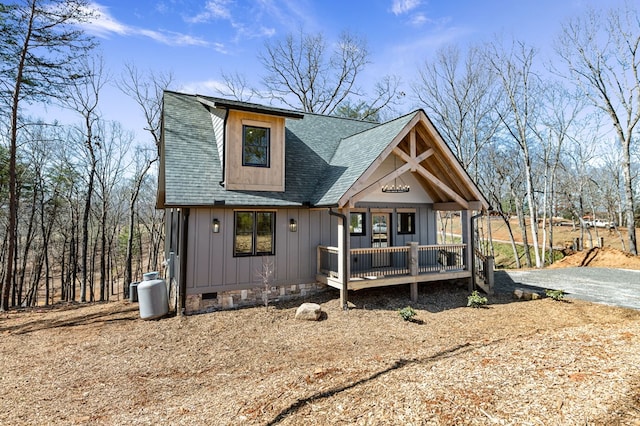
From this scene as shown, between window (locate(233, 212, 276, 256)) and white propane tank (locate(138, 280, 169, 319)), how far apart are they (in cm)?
219

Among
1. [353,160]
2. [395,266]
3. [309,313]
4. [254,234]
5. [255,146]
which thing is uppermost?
[255,146]

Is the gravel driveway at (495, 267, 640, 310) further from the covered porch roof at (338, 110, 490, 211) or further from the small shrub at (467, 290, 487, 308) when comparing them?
the covered porch roof at (338, 110, 490, 211)

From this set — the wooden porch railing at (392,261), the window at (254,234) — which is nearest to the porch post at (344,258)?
the wooden porch railing at (392,261)

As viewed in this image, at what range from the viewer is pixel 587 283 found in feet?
38.5

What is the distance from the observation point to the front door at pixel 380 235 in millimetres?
10797

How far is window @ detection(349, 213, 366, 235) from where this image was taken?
1073 centimetres

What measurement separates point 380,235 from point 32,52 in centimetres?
1344

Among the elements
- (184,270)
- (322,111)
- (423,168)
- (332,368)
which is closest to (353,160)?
(423,168)

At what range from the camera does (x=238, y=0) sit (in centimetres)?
1029

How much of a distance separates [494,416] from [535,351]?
2.53 metres

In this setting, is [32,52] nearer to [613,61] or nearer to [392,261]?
[392,261]

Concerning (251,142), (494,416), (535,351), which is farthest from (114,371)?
(535,351)

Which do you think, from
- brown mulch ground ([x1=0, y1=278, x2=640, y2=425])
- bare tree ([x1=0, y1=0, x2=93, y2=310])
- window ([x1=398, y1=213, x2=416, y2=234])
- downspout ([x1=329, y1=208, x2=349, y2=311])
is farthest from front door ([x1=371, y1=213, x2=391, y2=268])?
bare tree ([x1=0, y1=0, x2=93, y2=310])

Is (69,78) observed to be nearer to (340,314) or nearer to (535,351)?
(340,314)
